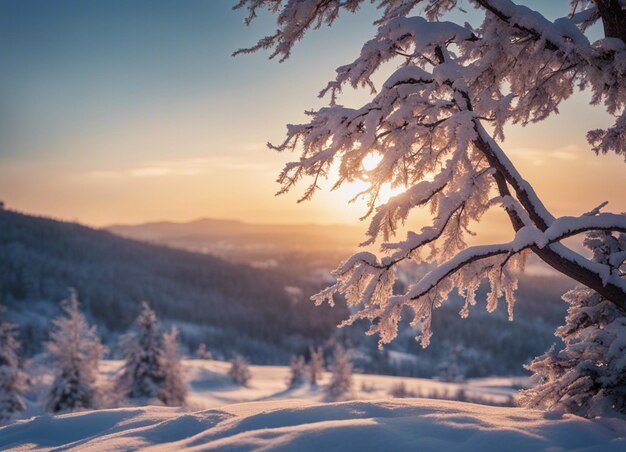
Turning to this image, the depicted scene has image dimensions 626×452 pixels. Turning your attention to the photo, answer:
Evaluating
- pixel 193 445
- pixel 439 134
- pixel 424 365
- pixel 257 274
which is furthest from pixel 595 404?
pixel 257 274

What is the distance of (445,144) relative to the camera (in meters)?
5.46

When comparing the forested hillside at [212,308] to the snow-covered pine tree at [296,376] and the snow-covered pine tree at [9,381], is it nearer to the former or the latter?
the snow-covered pine tree at [296,376]

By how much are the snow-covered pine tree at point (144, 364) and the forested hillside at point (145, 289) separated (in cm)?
8012

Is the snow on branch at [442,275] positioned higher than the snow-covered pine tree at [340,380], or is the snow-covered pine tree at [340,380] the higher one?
the snow on branch at [442,275]

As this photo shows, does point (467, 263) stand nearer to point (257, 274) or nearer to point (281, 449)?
point (281, 449)

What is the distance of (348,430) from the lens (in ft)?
14.0

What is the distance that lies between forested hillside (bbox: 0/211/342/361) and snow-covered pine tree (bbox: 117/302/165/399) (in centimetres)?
8012

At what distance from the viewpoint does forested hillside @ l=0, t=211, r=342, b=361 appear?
124375mm

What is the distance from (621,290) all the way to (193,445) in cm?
499

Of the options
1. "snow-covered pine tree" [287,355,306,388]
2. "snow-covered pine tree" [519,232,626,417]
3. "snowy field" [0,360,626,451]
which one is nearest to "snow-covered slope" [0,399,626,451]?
"snowy field" [0,360,626,451]

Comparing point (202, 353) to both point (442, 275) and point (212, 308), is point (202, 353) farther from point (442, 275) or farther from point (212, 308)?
point (442, 275)

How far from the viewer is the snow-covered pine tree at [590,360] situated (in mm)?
5602

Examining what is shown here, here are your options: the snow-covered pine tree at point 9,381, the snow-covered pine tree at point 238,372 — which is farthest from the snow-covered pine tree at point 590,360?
the snow-covered pine tree at point 238,372

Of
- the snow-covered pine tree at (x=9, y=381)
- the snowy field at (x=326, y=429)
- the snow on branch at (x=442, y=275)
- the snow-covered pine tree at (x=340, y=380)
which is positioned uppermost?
the snow on branch at (x=442, y=275)
